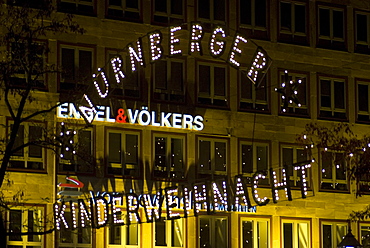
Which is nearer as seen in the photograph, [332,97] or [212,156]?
[212,156]

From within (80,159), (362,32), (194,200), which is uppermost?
(362,32)

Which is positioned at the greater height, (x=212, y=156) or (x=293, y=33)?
(x=293, y=33)

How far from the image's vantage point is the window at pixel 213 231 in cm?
4909

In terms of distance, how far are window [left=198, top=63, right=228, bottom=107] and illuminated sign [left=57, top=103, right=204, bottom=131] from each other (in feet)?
3.63

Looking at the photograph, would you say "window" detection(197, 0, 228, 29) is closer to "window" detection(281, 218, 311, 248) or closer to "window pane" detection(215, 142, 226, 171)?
"window pane" detection(215, 142, 226, 171)

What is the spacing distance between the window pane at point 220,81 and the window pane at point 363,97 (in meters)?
6.83

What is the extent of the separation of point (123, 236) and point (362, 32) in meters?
15.0

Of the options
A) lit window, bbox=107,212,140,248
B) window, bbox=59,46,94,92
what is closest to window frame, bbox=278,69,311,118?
lit window, bbox=107,212,140,248

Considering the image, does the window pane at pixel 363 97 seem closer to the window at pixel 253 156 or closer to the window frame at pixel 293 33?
the window frame at pixel 293 33

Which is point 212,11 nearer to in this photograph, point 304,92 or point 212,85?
point 212,85

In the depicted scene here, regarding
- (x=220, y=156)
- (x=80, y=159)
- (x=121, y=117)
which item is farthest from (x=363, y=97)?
(x=80, y=159)

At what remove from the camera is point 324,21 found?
53094 millimetres

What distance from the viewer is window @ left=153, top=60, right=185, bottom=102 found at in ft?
160

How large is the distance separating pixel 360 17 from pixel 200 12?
324 inches
